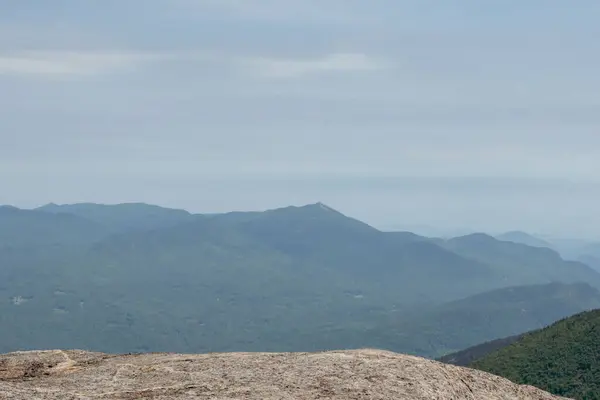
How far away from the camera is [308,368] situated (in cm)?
3319

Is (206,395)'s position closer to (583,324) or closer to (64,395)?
(64,395)

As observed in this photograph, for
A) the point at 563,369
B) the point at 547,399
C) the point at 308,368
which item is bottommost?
the point at 563,369

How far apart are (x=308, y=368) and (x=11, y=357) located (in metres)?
17.3

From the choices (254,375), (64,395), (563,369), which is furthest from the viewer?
(563,369)

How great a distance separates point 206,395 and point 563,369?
148 metres

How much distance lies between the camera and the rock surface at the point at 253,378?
30062 mm

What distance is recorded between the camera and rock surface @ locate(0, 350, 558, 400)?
98.6ft

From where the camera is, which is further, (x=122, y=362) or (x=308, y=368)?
(x=122, y=362)

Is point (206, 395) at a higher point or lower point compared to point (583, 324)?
higher

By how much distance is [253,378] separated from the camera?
32.0m

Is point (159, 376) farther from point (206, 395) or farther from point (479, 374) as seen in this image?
point (479, 374)

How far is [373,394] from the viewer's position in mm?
30672

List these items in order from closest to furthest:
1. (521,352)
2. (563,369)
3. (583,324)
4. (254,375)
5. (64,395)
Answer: (64,395) → (254,375) → (563,369) → (521,352) → (583,324)

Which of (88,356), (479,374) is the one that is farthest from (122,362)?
(479,374)
